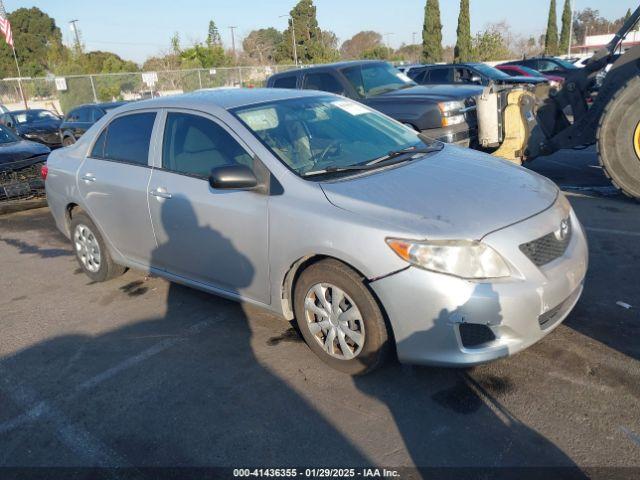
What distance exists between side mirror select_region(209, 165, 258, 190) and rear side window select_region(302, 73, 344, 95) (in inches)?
Answer: 223

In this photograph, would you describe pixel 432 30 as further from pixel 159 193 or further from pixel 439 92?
pixel 159 193

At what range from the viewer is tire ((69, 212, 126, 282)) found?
17.4 feet

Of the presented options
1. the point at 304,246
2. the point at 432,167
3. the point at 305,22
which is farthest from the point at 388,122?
the point at 305,22

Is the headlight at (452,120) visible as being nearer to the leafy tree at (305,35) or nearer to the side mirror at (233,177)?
the side mirror at (233,177)

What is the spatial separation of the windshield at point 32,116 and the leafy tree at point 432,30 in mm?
34756

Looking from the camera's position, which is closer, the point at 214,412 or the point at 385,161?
the point at 214,412

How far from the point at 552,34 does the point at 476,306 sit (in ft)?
195

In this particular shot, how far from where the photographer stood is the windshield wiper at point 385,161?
12.2 ft

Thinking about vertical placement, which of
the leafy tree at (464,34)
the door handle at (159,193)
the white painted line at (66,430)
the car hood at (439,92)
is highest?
the leafy tree at (464,34)

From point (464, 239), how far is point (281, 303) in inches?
52.9

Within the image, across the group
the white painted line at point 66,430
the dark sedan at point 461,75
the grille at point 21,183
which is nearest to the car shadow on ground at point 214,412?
the white painted line at point 66,430

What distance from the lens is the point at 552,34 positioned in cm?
5428

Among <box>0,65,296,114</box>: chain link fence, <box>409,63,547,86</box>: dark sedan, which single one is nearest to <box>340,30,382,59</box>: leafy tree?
<box>0,65,296,114</box>: chain link fence

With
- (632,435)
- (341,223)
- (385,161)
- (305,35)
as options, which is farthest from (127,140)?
(305,35)
